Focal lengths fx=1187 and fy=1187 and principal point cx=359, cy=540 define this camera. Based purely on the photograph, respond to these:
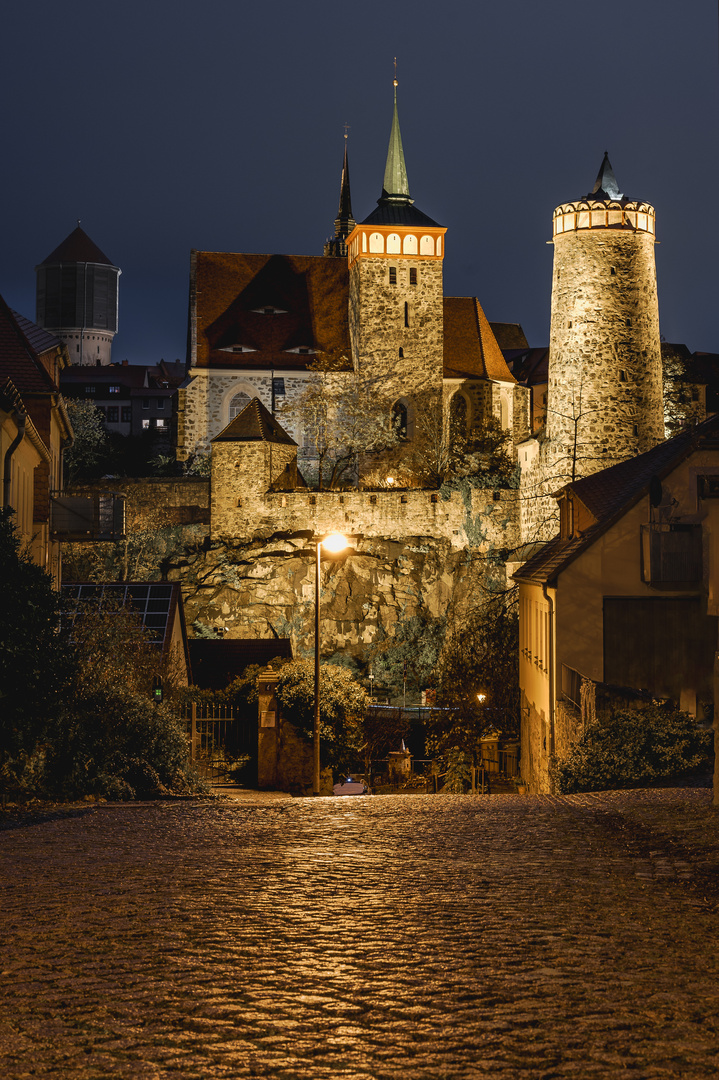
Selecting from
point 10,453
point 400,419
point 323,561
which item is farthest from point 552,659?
point 400,419

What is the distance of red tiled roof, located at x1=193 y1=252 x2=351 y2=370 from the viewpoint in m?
54.7

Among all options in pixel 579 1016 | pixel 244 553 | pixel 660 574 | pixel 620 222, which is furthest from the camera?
pixel 244 553

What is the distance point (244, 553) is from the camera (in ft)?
152

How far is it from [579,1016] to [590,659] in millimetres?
16178

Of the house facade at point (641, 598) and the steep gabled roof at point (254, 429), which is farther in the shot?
the steep gabled roof at point (254, 429)

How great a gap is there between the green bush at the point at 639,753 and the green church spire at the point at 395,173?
46.3 metres

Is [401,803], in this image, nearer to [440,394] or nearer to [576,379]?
[576,379]

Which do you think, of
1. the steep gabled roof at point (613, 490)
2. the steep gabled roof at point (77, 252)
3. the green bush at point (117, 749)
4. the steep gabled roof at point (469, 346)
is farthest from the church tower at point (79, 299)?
the green bush at point (117, 749)

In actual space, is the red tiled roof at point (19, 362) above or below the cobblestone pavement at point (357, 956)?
above

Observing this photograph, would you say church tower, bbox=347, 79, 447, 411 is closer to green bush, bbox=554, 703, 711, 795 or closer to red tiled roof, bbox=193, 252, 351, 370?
red tiled roof, bbox=193, 252, 351, 370

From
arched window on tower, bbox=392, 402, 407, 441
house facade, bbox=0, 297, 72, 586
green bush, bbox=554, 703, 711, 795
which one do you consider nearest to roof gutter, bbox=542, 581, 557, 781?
green bush, bbox=554, 703, 711, 795

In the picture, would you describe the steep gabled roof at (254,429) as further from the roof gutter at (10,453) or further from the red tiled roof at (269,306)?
the roof gutter at (10,453)

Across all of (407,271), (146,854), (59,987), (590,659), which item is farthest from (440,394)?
(59,987)

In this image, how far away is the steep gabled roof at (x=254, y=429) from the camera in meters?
Result: 47.6
